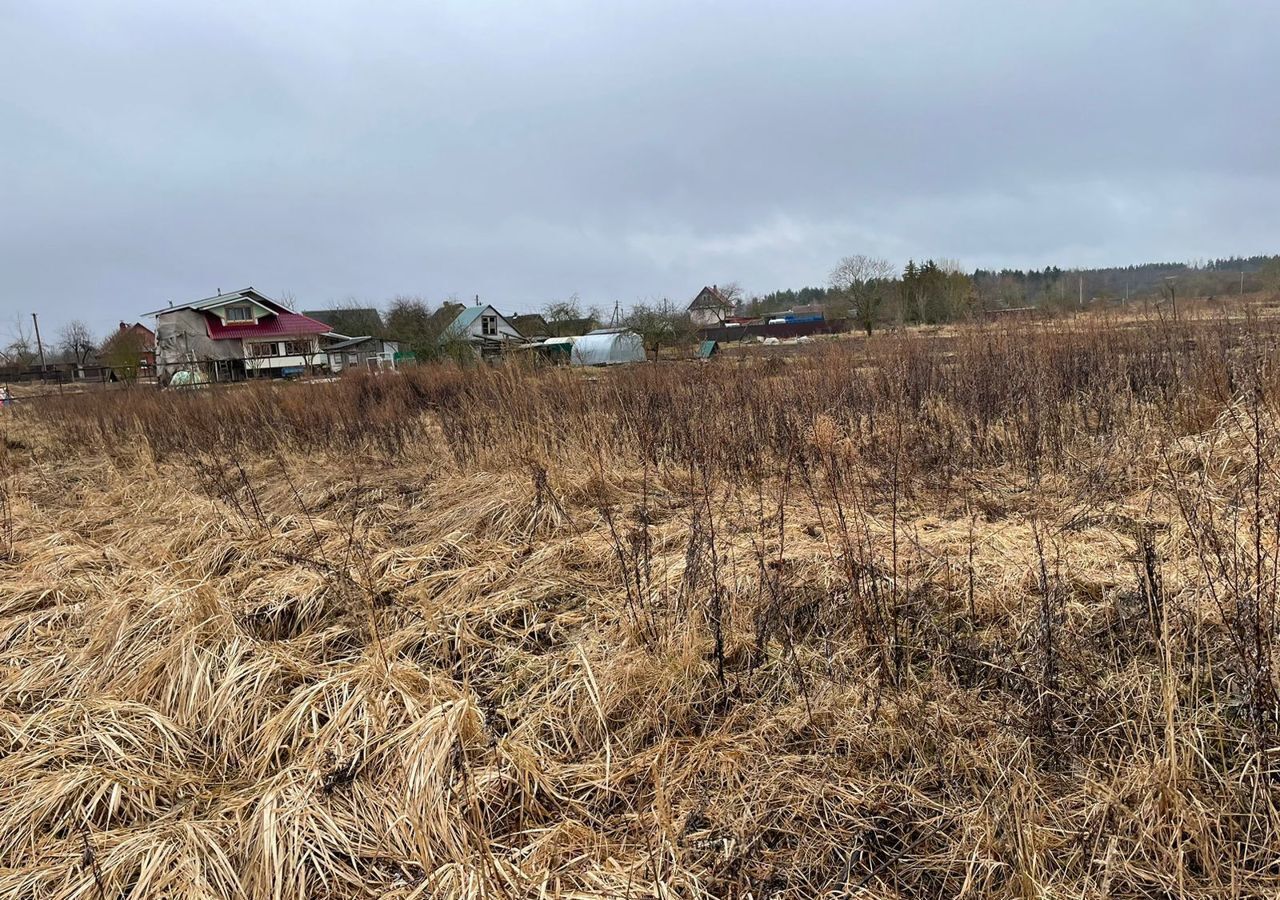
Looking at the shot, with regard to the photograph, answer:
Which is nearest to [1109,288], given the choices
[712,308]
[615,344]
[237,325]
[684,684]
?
[684,684]

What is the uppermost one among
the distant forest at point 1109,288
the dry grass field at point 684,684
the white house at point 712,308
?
the white house at point 712,308

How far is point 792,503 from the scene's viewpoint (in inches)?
159

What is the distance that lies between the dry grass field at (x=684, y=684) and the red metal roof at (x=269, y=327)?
38973 mm

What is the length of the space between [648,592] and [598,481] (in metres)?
1.98

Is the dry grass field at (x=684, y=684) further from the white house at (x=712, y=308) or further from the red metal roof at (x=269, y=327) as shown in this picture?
the red metal roof at (x=269, y=327)

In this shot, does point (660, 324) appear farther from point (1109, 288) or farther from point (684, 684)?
point (684, 684)

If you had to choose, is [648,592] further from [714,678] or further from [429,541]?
[429,541]

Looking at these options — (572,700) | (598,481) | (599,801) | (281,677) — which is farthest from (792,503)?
(281,677)

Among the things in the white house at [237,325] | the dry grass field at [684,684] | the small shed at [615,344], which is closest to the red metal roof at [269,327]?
the white house at [237,325]

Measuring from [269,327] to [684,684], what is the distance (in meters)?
44.5

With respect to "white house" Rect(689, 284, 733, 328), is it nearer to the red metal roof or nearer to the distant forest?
the distant forest

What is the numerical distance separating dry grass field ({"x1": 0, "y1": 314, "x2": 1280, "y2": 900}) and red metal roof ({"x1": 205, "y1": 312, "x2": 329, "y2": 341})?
39.0 metres

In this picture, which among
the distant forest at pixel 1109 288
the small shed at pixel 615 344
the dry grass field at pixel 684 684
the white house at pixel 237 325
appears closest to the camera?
the dry grass field at pixel 684 684

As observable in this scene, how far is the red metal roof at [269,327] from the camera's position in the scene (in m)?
38.0
